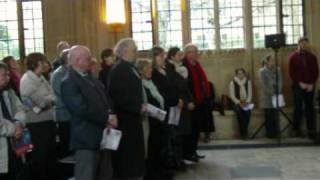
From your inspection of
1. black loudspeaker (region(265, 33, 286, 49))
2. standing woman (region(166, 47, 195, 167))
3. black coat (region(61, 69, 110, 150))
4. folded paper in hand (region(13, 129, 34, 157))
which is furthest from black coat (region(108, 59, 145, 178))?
black loudspeaker (region(265, 33, 286, 49))

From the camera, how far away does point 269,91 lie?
34.6ft

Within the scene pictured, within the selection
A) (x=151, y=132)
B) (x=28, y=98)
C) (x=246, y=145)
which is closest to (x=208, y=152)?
(x=246, y=145)

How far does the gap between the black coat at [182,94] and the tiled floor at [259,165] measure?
507mm

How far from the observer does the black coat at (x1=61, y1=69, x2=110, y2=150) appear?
Result: 505cm

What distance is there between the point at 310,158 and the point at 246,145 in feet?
5.08

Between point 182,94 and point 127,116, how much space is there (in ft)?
5.80

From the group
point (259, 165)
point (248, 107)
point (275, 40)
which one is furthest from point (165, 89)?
point (248, 107)

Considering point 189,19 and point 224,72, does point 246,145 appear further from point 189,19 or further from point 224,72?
point 189,19

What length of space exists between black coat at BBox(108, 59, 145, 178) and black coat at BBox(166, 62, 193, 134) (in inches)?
61.0

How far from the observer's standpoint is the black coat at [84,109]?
505 centimetres

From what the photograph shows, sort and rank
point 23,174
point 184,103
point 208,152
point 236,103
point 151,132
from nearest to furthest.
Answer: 1. point 23,174
2. point 151,132
3. point 184,103
4. point 208,152
5. point 236,103

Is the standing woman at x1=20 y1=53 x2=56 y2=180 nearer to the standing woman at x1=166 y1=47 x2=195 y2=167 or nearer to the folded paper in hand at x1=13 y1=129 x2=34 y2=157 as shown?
the folded paper in hand at x1=13 y1=129 x2=34 y2=157

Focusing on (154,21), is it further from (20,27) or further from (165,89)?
(165,89)

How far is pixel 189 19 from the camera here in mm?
11266
